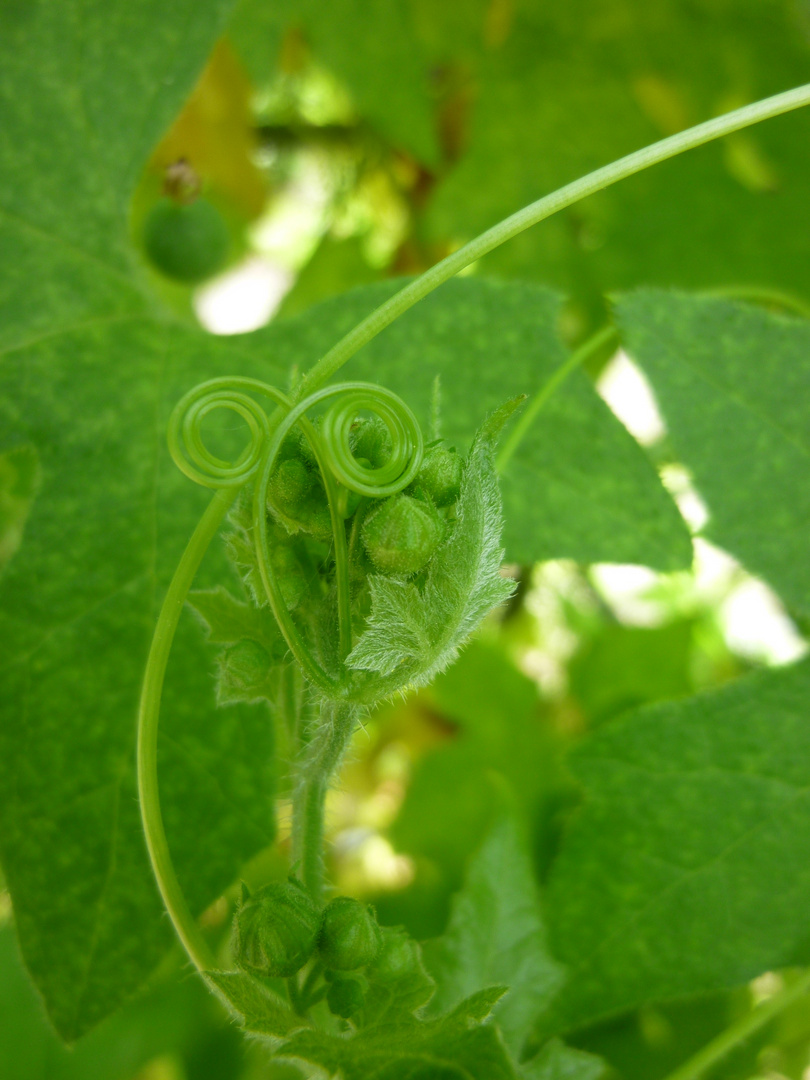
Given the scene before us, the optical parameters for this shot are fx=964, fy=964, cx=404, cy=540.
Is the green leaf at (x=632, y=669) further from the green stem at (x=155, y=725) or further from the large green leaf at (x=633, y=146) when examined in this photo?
the green stem at (x=155, y=725)

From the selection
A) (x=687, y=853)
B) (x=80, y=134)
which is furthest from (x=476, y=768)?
(x=80, y=134)

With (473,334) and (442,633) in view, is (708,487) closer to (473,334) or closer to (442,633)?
(473,334)

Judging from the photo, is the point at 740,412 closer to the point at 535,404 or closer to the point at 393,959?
the point at 535,404

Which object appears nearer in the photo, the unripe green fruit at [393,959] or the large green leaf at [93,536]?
the unripe green fruit at [393,959]

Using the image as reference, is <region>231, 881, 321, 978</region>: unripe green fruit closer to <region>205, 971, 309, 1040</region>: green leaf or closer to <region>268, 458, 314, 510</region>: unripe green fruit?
<region>205, 971, 309, 1040</region>: green leaf

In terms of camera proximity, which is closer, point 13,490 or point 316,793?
point 316,793

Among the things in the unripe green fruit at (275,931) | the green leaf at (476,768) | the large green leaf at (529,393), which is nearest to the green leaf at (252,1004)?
the unripe green fruit at (275,931)

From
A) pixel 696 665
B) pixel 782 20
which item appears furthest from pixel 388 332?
pixel 696 665
